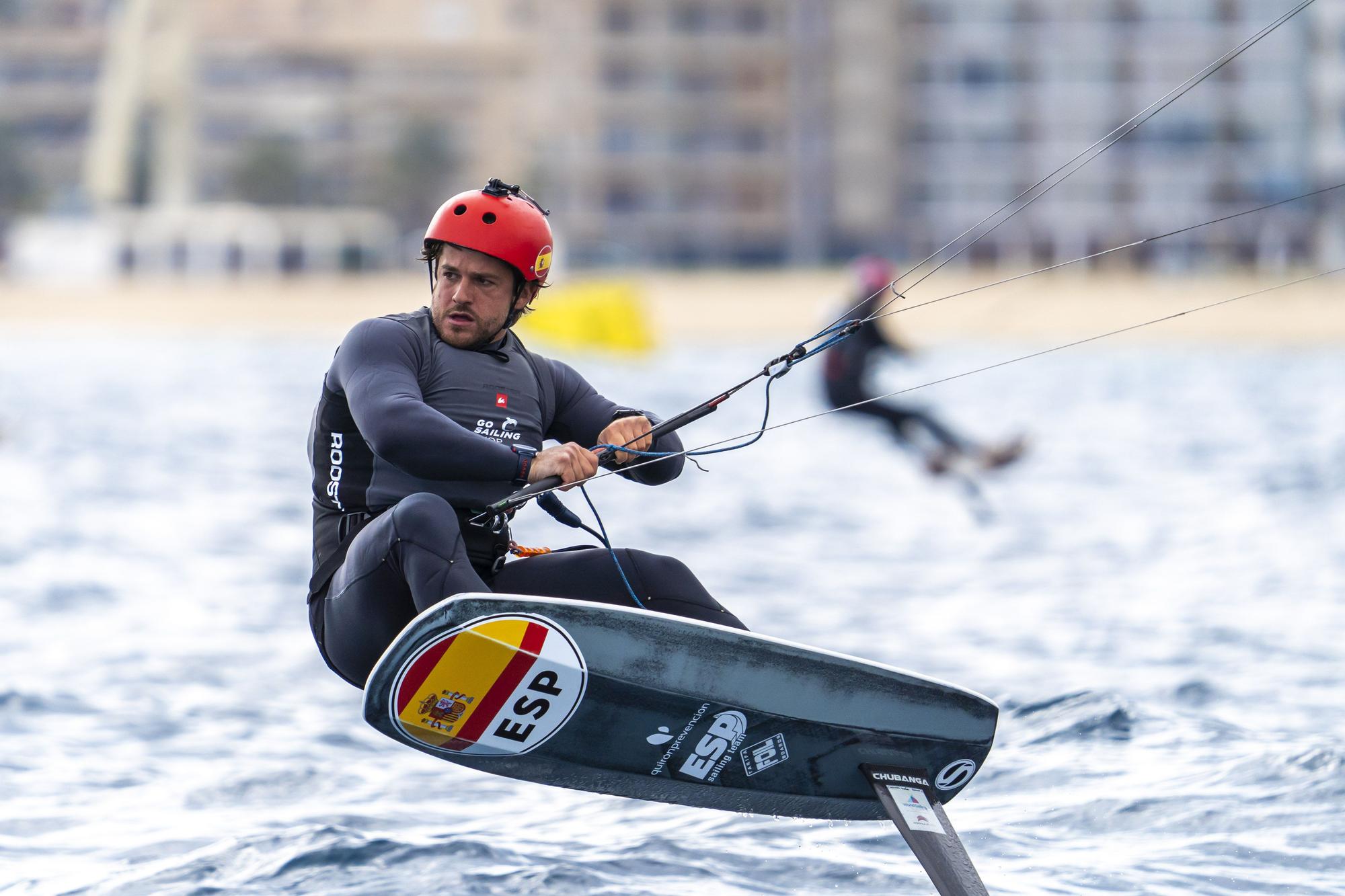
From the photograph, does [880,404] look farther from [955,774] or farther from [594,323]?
[594,323]

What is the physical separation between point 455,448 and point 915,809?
1.51m

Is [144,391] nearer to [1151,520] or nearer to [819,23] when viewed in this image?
[1151,520]

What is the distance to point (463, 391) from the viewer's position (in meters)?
4.75

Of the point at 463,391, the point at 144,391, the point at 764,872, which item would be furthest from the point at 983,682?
the point at 144,391

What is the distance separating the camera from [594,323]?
109ft

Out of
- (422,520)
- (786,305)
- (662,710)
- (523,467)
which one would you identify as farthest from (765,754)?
(786,305)

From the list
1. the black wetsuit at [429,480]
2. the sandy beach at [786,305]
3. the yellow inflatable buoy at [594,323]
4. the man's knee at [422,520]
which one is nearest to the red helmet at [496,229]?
the black wetsuit at [429,480]

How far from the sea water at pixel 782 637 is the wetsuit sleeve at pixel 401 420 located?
1201mm

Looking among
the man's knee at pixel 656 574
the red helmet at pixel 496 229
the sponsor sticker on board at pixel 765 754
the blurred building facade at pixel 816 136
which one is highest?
the blurred building facade at pixel 816 136

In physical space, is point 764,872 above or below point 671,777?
below

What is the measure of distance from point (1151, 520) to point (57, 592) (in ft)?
26.2

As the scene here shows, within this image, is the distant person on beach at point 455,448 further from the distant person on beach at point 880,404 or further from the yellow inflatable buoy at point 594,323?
the yellow inflatable buoy at point 594,323

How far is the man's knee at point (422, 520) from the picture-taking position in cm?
450

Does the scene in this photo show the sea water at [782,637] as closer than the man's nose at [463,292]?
No
